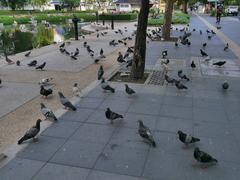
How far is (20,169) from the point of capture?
571 cm

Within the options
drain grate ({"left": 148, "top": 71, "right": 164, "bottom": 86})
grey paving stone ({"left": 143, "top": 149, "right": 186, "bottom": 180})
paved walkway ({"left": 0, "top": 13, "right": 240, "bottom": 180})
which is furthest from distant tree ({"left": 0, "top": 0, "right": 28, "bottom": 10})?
grey paving stone ({"left": 143, "top": 149, "right": 186, "bottom": 180})

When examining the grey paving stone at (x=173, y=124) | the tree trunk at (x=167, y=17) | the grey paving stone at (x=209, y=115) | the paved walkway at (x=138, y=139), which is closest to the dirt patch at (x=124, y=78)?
the paved walkway at (x=138, y=139)

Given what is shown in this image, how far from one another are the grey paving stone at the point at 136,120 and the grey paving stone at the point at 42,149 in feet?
5.46

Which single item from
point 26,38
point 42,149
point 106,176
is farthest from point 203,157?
point 26,38

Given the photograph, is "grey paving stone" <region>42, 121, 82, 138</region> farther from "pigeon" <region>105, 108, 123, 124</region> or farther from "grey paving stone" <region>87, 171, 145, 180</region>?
"grey paving stone" <region>87, 171, 145, 180</region>

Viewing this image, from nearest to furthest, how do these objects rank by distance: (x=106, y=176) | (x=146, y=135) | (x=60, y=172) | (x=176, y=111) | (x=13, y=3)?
(x=106, y=176)
(x=60, y=172)
(x=146, y=135)
(x=176, y=111)
(x=13, y=3)

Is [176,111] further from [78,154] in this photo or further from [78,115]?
[78,154]

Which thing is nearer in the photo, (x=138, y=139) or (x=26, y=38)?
(x=138, y=139)

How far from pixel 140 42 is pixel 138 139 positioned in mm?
5177

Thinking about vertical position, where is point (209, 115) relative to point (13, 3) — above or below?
below

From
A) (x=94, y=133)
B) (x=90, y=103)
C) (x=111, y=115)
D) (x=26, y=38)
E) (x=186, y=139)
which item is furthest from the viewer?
(x=26, y=38)

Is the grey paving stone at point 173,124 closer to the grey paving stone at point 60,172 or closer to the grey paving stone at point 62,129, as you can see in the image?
the grey paving stone at point 62,129

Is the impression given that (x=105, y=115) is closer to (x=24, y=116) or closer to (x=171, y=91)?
(x=24, y=116)

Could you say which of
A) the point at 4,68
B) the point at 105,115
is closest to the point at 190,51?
the point at 4,68
